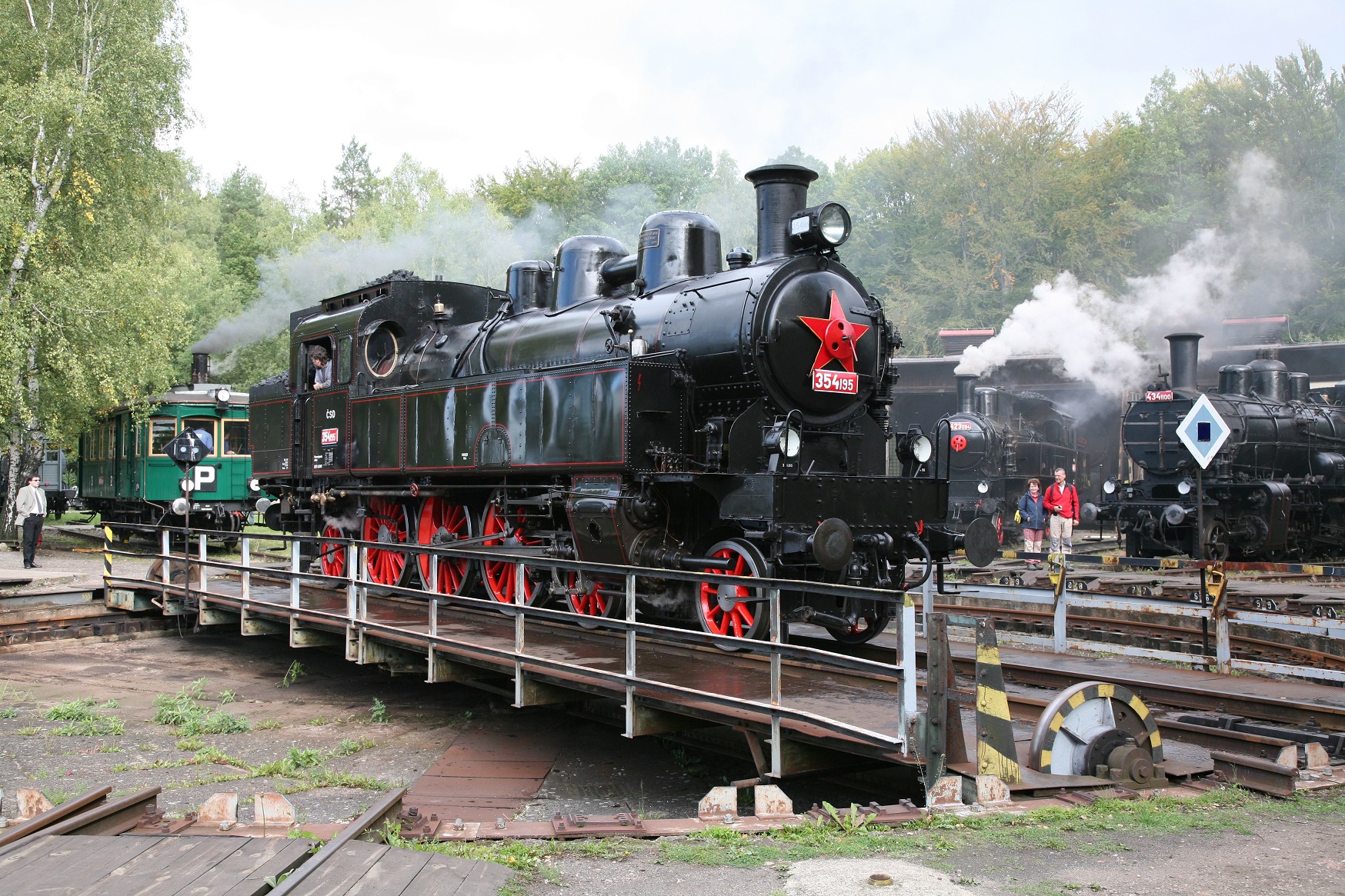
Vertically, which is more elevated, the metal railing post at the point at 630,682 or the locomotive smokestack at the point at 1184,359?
the locomotive smokestack at the point at 1184,359

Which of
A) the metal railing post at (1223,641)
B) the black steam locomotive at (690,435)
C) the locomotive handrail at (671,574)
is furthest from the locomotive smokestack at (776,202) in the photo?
the metal railing post at (1223,641)

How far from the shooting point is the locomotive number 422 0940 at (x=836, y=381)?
330 inches

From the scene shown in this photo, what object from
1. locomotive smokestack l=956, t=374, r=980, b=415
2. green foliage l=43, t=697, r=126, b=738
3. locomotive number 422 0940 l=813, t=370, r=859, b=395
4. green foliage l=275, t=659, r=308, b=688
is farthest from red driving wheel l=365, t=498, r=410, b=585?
locomotive smokestack l=956, t=374, r=980, b=415

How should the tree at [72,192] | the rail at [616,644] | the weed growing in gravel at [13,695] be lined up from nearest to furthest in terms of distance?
the rail at [616,644] < the weed growing in gravel at [13,695] < the tree at [72,192]

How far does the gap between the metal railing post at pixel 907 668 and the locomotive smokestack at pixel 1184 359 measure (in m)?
17.3

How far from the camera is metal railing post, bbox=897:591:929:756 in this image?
15.9 ft

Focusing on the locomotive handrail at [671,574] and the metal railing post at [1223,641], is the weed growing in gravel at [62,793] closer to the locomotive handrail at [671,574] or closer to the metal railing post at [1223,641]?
the locomotive handrail at [671,574]

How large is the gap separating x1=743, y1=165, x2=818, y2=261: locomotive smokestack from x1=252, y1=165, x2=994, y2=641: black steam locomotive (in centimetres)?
2

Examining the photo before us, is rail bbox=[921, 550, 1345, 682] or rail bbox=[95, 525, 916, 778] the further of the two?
rail bbox=[921, 550, 1345, 682]

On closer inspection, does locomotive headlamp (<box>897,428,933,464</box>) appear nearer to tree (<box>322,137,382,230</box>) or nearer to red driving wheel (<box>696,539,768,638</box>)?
red driving wheel (<box>696,539,768,638</box>)

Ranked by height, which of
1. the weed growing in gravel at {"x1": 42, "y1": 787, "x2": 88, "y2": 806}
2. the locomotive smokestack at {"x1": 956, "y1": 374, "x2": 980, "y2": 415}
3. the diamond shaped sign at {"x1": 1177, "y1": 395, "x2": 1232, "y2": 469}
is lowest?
the weed growing in gravel at {"x1": 42, "y1": 787, "x2": 88, "y2": 806}

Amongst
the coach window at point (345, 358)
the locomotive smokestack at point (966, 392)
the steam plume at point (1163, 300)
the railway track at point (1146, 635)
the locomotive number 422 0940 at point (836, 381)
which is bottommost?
the railway track at point (1146, 635)

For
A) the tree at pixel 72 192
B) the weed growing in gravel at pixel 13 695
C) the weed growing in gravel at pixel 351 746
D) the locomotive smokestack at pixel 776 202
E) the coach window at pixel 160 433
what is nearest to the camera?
the weed growing in gravel at pixel 351 746

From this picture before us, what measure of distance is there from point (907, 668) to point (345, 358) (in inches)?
353
